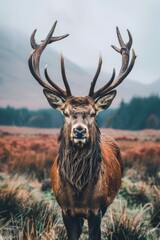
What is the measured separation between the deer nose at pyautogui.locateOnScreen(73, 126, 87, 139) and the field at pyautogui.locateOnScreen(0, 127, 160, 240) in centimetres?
139

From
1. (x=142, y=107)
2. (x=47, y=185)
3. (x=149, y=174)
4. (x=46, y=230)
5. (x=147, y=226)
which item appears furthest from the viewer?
(x=142, y=107)

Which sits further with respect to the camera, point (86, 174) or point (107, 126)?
point (107, 126)

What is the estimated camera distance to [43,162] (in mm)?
11977

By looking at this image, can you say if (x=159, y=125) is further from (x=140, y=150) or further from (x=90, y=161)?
(x=90, y=161)

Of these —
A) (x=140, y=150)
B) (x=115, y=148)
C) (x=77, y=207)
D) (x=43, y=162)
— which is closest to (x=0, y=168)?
→ (x=43, y=162)

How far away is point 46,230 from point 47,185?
12.1 feet

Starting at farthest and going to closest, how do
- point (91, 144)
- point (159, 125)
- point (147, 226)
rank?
point (159, 125) < point (147, 226) < point (91, 144)

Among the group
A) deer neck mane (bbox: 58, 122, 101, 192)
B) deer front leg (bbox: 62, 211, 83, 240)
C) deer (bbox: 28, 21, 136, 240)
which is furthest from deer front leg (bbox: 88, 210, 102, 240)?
deer neck mane (bbox: 58, 122, 101, 192)

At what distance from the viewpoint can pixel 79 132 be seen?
4465 millimetres

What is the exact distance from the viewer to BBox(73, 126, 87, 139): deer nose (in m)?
4.47

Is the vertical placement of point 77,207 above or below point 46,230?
above

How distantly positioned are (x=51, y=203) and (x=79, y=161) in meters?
2.26

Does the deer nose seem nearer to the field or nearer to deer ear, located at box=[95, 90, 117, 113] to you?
deer ear, located at box=[95, 90, 117, 113]

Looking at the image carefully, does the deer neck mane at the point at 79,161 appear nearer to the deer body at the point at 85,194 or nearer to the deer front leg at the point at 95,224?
the deer body at the point at 85,194
